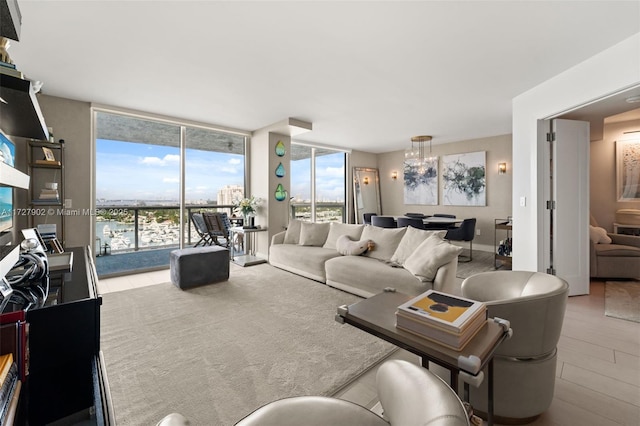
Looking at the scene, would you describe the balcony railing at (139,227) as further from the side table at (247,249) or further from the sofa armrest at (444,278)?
the sofa armrest at (444,278)

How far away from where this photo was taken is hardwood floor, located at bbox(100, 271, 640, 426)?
5.23 ft

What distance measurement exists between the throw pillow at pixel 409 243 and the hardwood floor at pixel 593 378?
135 cm

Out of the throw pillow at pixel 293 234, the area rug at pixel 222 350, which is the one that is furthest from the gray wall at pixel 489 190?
the area rug at pixel 222 350

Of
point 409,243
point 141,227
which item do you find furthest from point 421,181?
point 141,227

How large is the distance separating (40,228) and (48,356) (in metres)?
3.43

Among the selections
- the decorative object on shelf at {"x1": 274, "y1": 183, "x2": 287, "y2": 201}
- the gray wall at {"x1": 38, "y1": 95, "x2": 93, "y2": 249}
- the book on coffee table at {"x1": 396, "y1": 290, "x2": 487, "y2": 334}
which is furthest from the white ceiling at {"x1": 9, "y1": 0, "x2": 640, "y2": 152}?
the book on coffee table at {"x1": 396, "y1": 290, "x2": 487, "y2": 334}

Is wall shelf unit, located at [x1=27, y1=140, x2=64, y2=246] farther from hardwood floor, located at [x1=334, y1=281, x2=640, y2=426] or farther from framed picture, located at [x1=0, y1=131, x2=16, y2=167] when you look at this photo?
hardwood floor, located at [x1=334, y1=281, x2=640, y2=426]

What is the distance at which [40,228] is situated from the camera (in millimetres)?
3406

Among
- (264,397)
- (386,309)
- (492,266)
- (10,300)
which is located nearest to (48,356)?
(10,300)

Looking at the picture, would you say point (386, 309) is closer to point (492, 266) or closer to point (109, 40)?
point (109, 40)

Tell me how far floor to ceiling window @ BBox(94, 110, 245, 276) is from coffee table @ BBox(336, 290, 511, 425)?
4634mm

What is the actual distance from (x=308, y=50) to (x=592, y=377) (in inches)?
133

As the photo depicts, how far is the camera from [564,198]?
3.58 m

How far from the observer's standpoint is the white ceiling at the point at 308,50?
218 centimetres
